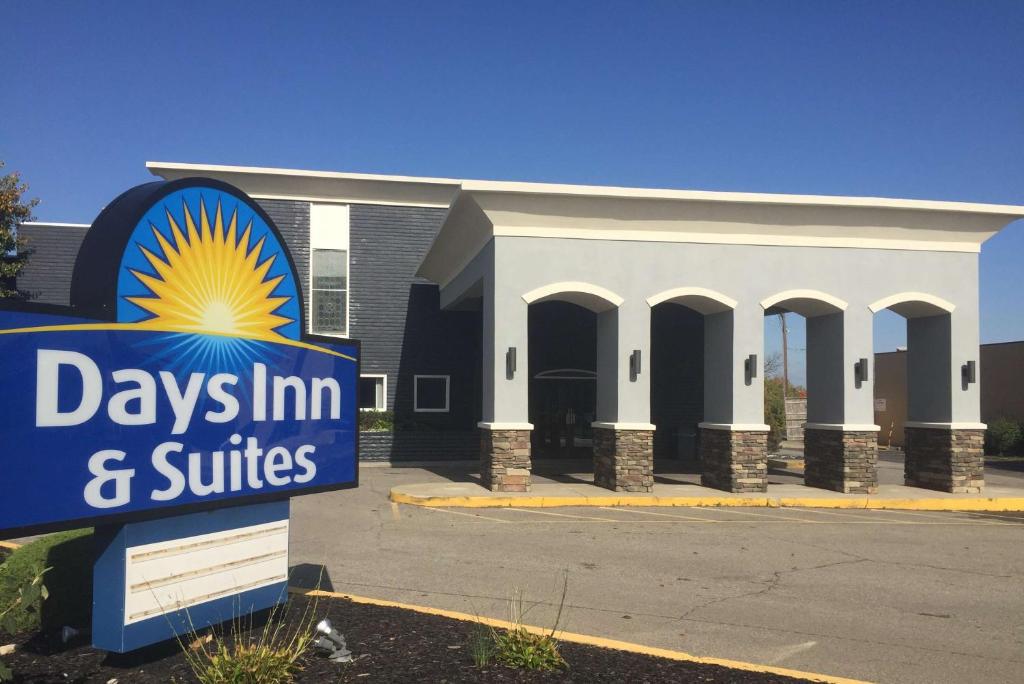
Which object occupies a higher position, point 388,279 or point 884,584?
point 388,279

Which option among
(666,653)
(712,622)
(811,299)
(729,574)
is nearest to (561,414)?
(811,299)

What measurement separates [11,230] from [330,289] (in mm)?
10375

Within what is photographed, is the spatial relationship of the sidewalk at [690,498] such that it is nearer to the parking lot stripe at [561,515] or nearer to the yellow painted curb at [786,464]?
the parking lot stripe at [561,515]

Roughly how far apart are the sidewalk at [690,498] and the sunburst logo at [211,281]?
386 inches

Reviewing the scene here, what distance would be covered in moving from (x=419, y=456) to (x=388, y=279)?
19.3 ft

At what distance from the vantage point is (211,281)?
598cm

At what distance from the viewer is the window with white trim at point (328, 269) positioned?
1024 inches

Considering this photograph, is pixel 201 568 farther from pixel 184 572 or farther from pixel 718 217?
pixel 718 217

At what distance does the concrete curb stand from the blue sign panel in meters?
8.84

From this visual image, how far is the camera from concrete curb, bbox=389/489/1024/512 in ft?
51.6

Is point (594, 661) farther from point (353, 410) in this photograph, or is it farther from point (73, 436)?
point (73, 436)

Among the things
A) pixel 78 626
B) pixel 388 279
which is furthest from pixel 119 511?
pixel 388 279

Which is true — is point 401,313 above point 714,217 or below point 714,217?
below

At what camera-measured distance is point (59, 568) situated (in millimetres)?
6566
